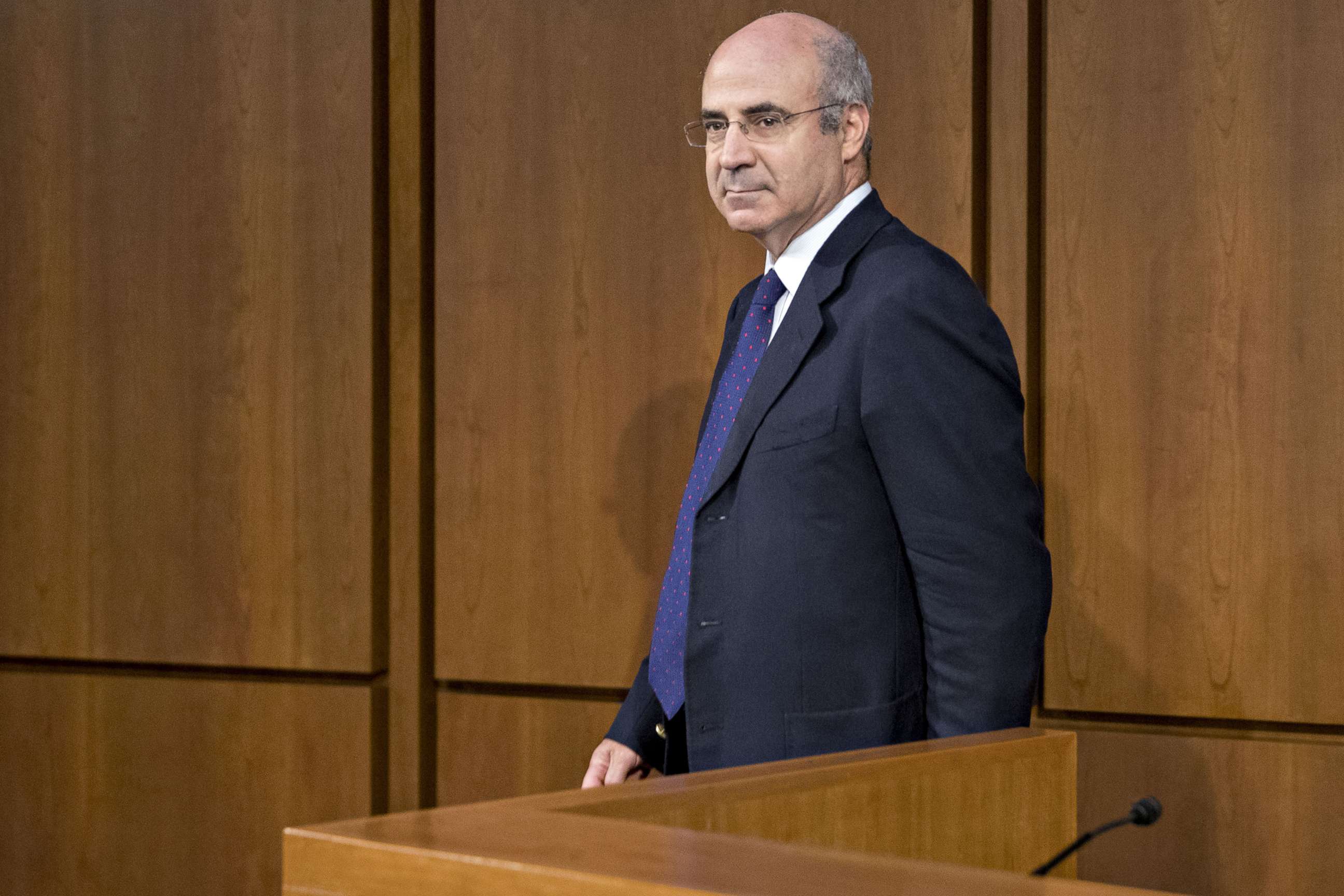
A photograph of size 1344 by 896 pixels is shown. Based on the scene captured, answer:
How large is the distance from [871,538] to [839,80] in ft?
1.84

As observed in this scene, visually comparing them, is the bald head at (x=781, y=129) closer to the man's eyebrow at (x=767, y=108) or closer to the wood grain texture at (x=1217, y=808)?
the man's eyebrow at (x=767, y=108)

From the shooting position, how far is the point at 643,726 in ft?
5.73

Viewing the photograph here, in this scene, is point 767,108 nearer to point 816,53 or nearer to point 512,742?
point 816,53

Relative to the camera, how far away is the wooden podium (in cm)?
67

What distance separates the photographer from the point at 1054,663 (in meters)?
2.33

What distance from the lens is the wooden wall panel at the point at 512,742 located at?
2660 mm

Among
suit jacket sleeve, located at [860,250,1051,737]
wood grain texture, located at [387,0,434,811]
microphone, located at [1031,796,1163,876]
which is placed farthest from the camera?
wood grain texture, located at [387,0,434,811]

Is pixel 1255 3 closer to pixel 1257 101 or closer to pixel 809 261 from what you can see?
pixel 1257 101

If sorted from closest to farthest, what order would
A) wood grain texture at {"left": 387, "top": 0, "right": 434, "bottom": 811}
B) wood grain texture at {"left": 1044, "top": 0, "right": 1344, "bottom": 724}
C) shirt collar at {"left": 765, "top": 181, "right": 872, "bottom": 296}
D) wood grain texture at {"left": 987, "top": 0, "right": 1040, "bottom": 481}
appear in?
shirt collar at {"left": 765, "top": 181, "right": 872, "bottom": 296}, wood grain texture at {"left": 1044, "top": 0, "right": 1344, "bottom": 724}, wood grain texture at {"left": 987, "top": 0, "right": 1040, "bottom": 481}, wood grain texture at {"left": 387, "top": 0, "right": 434, "bottom": 811}

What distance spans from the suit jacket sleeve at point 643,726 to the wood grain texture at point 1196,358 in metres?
0.83

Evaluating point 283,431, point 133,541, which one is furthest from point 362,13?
point 133,541

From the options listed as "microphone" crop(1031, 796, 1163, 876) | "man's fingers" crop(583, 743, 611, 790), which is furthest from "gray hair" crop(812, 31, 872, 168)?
"microphone" crop(1031, 796, 1163, 876)

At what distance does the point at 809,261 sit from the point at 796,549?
34 centimetres

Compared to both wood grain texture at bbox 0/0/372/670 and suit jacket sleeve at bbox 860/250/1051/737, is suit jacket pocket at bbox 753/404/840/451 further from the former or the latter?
wood grain texture at bbox 0/0/372/670
